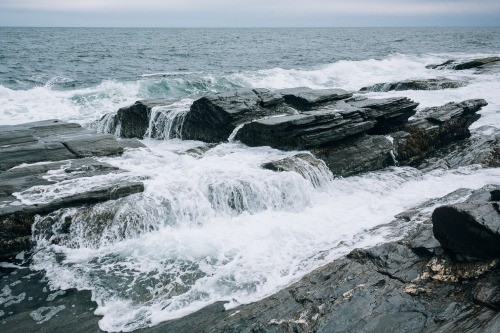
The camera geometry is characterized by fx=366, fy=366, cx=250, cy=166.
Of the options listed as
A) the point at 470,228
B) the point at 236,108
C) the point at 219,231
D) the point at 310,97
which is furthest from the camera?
the point at 310,97

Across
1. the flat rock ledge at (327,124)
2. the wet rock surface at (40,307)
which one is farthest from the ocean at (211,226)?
the flat rock ledge at (327,124)

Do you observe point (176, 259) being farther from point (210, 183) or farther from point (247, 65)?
point (247, 65)

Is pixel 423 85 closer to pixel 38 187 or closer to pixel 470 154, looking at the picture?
pixel 470 154

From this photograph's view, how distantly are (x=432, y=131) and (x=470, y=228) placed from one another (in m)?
9.19

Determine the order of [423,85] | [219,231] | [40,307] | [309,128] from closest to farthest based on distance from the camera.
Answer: [40,307], [219,231], [309,128], [423,85]

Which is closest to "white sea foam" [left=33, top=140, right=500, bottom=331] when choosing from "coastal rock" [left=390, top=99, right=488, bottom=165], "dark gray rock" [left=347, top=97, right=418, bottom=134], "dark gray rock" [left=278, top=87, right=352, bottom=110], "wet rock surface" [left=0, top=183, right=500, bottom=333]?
"wet rock surface" [left=0, top=183, right=500, bottom=333]

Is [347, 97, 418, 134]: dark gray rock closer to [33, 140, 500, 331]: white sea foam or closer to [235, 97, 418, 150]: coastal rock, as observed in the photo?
[235, 97, 418, 150]: coastal rock

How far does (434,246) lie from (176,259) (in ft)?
16.3

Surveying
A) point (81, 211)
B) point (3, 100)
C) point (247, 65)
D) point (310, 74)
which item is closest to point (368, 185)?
point (81, 211)

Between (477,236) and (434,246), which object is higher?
(477,236)

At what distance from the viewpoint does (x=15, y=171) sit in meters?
9.85

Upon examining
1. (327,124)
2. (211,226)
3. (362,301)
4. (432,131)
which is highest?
(327,124)

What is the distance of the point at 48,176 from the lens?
970 centimetres

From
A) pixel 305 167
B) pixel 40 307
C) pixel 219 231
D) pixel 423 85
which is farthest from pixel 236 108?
pixel 423 85
